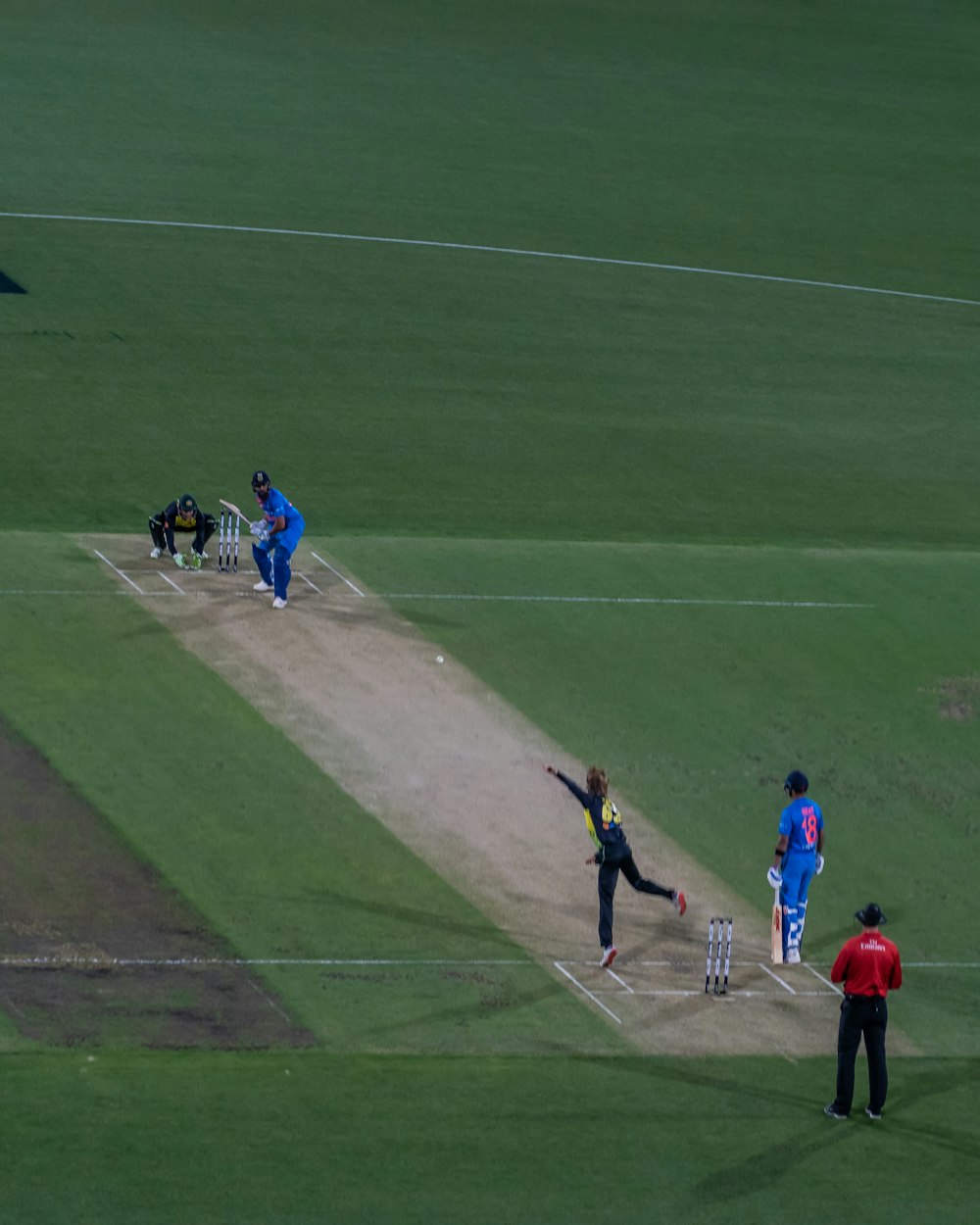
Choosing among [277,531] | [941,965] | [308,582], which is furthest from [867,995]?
[308,582]

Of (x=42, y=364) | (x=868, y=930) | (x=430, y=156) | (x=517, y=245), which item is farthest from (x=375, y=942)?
(x=430, y=156)

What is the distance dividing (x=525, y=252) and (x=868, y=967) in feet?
122

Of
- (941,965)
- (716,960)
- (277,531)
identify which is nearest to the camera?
(716,960)

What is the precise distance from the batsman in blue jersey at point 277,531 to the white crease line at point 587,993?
10.1 metres

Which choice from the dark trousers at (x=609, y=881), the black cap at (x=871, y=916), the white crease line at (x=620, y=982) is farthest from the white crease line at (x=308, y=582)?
the black cap at (x=871, y=916)

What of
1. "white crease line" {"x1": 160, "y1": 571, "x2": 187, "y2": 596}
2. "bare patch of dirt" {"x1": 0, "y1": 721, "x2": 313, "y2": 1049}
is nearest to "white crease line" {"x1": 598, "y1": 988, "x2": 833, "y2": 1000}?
"bare patch of dirt" {"x1": 0, "y1": 721, "x2": 313, "y2": 1049}

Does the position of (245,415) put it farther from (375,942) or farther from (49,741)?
(375,942)

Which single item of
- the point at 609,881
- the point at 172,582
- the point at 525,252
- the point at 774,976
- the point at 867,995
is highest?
the point at 525,252

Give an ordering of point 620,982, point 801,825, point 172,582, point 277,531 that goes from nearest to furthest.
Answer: point 620,982 → point 801,825 → point 277,531 → point 172,582

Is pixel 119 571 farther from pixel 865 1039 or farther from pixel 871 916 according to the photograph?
pixel 865 1039

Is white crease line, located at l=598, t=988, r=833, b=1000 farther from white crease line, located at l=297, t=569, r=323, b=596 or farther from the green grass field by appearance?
white crease line, located at l=297, t=569, r=323, b=596

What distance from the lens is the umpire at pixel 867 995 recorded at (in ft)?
60.2

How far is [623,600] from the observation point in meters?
32.4

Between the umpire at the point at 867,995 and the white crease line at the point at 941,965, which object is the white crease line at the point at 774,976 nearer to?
the white crease line at the point at 941,965
